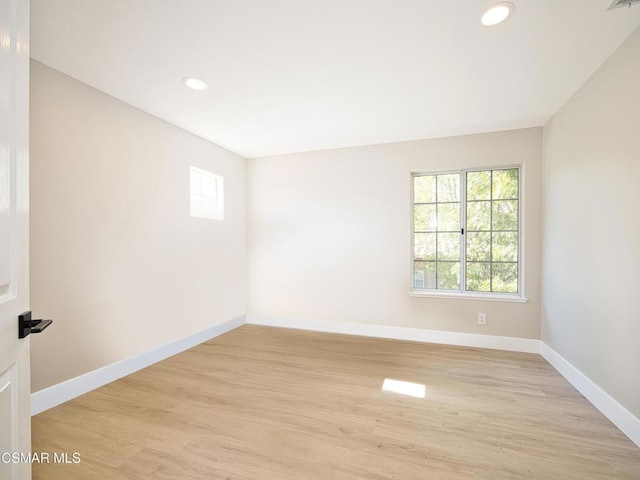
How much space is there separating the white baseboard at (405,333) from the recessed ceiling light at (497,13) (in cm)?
303

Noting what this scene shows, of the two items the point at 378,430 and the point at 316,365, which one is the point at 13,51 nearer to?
the point at 378,430

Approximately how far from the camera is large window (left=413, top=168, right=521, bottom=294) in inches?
138

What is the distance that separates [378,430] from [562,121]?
3101 millimetres

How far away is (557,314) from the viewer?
2879 mm

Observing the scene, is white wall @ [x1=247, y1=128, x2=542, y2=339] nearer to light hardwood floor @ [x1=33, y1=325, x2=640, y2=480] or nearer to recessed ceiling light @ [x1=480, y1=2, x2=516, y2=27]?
light hardwood floor @ [x1=33, y1=325, x2=640, y2=480]

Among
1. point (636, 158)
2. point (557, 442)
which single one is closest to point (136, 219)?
point (557, 442)

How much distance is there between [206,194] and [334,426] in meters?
3.09

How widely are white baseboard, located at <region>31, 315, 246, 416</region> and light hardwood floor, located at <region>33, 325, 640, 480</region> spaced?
0.25 feet

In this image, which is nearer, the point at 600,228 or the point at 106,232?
the point at 600,228

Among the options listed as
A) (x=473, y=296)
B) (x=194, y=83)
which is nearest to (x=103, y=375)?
(x=194, y=83)

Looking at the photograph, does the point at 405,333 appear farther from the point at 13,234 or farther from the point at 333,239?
the point at 13,234

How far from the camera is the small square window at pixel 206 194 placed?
3.68 m

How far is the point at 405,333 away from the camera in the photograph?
148 inches

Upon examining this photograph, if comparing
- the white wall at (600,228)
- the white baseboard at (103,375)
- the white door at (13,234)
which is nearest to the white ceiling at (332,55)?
the white wall at (600,228)
